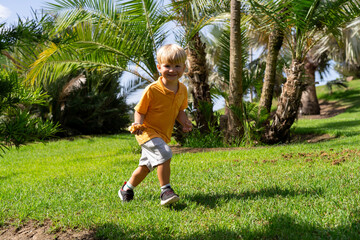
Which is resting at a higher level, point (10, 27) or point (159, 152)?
point (10, 27)

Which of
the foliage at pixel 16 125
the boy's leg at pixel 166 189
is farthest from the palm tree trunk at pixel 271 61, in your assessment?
the foliage at pixel 16 125

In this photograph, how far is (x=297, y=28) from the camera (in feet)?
24.5

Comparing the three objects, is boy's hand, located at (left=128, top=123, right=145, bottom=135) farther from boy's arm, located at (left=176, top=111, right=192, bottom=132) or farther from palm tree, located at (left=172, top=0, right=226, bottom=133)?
palm tree, located at (left=172, top=0, right=226, bottom=133)

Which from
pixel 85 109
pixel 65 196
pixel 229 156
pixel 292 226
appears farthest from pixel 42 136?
pixel 85 109

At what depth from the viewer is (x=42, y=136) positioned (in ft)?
9.13

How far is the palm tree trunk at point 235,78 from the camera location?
7.84 m

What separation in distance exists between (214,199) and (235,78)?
4.84m

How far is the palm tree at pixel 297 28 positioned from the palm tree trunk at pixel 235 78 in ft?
1.62

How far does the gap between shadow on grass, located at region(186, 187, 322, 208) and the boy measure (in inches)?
15.9

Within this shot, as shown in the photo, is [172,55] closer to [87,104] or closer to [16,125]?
[16,125]

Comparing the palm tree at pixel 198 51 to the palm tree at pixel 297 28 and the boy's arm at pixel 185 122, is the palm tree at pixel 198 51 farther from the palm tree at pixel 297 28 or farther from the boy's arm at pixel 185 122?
the boy's arm at pixel 185 122

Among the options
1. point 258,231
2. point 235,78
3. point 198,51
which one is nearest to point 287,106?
point 235,78

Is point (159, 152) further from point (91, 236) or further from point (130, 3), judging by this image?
point (130, 3)

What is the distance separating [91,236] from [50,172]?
349cm
